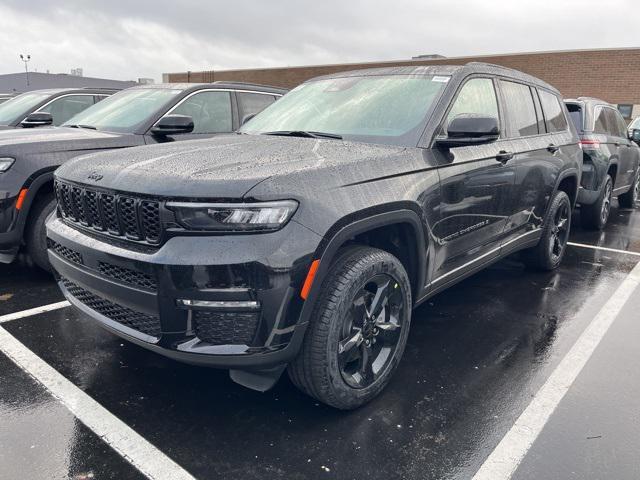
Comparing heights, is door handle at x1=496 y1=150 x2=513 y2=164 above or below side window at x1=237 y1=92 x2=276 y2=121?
below

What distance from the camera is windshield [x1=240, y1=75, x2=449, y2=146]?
10.5 ft

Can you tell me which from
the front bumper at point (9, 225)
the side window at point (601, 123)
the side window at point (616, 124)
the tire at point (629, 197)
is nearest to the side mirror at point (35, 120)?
the front bumper at point (9, 225)

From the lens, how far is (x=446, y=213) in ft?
10.4

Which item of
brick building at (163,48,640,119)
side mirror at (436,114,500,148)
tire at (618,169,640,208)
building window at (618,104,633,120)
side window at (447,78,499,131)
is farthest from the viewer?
building window at (618,104,633,120)

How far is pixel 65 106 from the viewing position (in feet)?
23.7

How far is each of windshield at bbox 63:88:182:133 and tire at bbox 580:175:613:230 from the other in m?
5.71

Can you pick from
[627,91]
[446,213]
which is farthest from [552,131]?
[627,91]

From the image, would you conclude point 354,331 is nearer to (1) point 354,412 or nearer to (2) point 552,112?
(1) point 354,412

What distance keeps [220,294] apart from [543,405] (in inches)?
75.0

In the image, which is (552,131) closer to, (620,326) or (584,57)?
(620,326)

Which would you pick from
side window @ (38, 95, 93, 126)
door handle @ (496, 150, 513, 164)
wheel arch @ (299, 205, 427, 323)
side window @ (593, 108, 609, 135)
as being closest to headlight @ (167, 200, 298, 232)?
wheel arch @ (299, 205, 427, 323)

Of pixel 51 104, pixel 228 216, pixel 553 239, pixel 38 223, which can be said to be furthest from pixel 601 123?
pixel 51 104

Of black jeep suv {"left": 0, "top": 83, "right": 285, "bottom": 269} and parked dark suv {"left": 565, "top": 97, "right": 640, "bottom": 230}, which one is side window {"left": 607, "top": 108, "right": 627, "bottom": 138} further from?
black jeep suv {"left": 0, "top": 83, "right": 285, "bottom": 269}

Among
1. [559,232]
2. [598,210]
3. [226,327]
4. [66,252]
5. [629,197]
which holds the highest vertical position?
[66,252]
